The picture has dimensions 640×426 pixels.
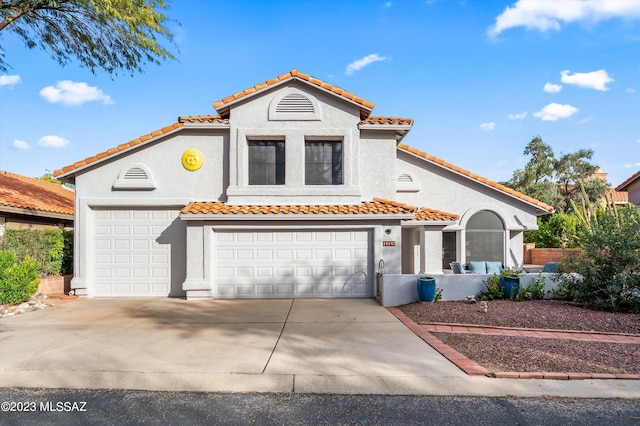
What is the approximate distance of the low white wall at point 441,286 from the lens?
908 cm

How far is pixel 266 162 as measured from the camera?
1137 cm

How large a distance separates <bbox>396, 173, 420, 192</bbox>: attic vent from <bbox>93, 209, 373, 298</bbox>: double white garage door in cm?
354

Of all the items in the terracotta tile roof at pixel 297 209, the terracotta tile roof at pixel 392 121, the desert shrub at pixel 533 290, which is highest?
the terracotta tile roof at pixel 392 121

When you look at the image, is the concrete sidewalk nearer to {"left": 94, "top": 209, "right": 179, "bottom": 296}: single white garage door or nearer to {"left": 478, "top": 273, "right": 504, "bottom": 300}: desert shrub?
{"left": 94, "top": 209, "right": 179, "bottom": 296}: single white garage door

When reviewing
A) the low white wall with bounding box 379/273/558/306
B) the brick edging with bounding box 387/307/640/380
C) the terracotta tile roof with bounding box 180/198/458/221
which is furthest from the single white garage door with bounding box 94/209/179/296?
the brick edging with bounding box 387/307/640/380

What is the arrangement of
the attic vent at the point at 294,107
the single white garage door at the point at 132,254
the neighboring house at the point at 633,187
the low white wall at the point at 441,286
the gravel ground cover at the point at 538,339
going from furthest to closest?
the neighboring house at the point at 633,187
the attic vent at the point at 294,107
the single white garage door at the point at 132,254
the low white wall at the point at 441,286
the gravel ground cover at the point at 538,339

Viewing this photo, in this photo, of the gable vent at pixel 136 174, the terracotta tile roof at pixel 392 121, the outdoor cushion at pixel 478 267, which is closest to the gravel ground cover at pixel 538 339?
the outdoor cushion at pixel 478 267

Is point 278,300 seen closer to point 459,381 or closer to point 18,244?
point 459,381

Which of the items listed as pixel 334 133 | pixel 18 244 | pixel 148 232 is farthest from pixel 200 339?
pixel 18 244

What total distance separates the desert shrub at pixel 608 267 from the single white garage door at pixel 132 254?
11946mm

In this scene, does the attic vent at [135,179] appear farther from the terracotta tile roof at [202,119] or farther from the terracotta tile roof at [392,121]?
the terracotta tile roof at [392,121]

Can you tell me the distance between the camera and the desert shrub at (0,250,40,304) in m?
8.92

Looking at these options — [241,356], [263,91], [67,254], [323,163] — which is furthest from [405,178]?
[67,254]

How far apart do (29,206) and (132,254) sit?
201 inches
